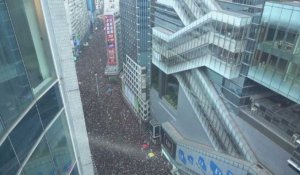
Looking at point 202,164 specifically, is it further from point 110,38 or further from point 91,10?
point 91,10

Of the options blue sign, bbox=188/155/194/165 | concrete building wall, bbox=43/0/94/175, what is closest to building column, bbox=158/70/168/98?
blue sign, bbox=188/155/194/165

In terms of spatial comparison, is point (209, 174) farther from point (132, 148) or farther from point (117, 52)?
point (117, 52)

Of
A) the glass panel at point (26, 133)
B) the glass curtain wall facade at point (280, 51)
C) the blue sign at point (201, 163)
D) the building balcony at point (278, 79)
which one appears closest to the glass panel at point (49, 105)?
the glass panel at point (26, 133)

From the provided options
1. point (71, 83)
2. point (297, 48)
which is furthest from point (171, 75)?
point (71, 83)

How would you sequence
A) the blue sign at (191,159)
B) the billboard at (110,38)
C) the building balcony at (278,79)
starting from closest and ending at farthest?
the building balcony at (278,79) < the blue sign at (191,159) < the billboard at (110,38)

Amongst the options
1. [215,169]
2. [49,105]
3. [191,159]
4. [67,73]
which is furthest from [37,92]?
[191,159]

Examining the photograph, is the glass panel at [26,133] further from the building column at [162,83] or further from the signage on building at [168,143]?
the building column at [162,83]

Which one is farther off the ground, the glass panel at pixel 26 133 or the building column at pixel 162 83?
the glass panel at pixel 26 133
